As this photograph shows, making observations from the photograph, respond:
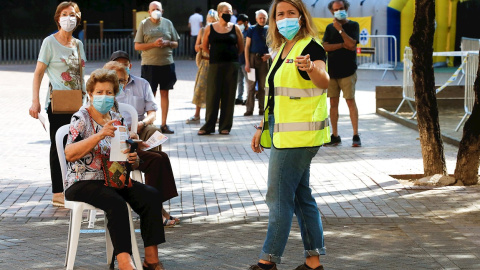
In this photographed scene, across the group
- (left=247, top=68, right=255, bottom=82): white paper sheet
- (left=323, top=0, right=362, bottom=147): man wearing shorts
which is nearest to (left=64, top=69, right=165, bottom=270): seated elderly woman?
(left=323, top=0, right=362, bottom=147): man wearing shorts

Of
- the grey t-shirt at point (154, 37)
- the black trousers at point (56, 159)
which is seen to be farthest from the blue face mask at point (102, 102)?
the grey t-shirt at point (154, 37)

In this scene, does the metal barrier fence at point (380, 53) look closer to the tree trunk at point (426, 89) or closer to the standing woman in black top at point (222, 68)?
the standing woman in black top at point (222, 68)

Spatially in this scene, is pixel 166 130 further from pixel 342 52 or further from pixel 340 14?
pixel 340 14

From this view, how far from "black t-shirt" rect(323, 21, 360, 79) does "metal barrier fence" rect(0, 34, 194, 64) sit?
71.0ft

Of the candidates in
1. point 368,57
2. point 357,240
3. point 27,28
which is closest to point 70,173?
point 357,240

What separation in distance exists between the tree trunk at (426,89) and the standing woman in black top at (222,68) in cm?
421

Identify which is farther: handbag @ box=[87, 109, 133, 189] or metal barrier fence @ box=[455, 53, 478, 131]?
metal barrier fence @ box=[455, 53, 478, 131]

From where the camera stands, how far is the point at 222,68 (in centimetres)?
1344

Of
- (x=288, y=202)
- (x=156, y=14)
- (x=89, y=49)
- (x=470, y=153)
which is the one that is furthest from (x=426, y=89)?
(x=89, y=49)

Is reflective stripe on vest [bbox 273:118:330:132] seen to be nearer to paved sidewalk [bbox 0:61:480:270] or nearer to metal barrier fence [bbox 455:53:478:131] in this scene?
paved sidewalk [bbox 0:61:480:270]

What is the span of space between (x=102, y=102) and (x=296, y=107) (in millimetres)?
1277

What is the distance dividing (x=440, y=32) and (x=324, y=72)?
23082 mm

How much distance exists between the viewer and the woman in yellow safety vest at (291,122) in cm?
553

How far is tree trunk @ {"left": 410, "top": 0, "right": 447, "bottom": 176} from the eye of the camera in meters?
9.47
